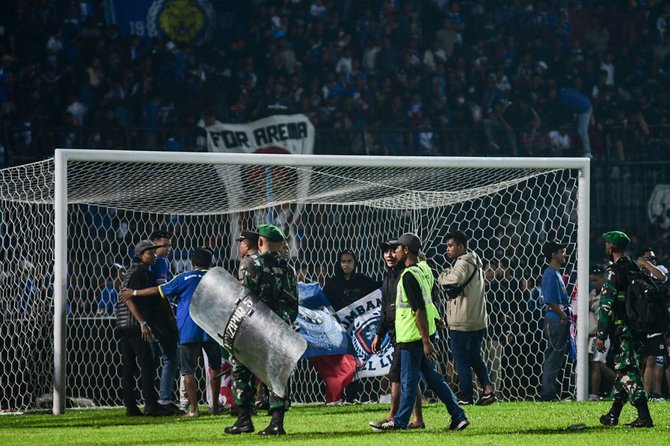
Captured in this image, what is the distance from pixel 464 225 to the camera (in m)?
16.5

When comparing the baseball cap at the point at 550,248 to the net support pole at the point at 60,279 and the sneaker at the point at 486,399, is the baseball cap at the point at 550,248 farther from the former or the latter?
the net support pole at the point at 60,279

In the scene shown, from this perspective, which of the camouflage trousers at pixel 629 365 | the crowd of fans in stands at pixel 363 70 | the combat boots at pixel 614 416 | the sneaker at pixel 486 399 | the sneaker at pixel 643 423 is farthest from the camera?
the crowd of fans in stands at pixel 363 70

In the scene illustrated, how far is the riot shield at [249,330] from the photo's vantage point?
9295 millimetres

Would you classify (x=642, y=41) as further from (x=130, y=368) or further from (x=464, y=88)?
(x=130, y=368)

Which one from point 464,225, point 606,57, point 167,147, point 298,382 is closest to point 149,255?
point 298,382

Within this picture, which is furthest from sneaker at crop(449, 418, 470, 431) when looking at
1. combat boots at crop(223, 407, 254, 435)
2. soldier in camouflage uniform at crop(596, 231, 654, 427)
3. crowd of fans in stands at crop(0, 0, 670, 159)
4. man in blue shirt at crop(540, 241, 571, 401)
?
crowd of fans in stands at crop(0, 0, 670, 159)

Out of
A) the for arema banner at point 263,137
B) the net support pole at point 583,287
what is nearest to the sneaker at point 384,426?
the net support pole at point 583,287

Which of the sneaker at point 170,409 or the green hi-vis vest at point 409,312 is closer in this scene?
the green hi-vis vest at point 409,312

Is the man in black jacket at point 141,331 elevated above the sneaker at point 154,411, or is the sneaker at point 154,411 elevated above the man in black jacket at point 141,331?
the man in black jacket at point 141,331

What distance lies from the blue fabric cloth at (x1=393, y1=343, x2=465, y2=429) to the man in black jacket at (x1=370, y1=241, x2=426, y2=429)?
0.51 ft

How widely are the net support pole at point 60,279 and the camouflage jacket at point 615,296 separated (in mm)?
5211

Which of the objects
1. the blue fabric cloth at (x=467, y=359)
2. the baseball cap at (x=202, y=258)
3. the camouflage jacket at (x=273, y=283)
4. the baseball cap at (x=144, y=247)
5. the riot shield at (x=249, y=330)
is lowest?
the blue fabric cloth at (x=467, y=359)

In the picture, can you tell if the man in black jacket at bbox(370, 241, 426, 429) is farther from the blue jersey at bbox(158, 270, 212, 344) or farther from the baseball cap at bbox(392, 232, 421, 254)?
the blue jersey at bbox(158, 270, 212, 344)

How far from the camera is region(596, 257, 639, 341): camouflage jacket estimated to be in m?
9.83
